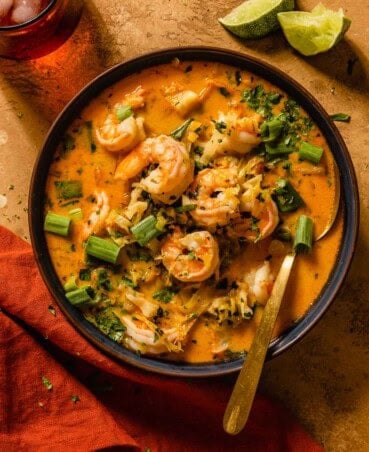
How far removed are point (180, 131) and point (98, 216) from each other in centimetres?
49

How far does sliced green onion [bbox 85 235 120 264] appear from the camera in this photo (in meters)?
2.82

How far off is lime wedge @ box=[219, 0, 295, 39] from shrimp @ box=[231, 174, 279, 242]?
0.77 meters

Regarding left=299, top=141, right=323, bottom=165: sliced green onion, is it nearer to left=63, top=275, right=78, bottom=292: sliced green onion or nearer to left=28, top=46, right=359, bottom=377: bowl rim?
left=28, top=46, right=359, bottom=377: bowl rim

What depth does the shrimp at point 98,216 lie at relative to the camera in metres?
2.84

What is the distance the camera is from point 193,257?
8.96 feet

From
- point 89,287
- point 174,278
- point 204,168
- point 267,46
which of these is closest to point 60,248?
point 89,287

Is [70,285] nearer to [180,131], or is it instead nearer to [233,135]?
[180,131]

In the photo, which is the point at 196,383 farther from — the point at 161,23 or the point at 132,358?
the point at 161,23

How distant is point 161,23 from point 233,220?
1.06 meters

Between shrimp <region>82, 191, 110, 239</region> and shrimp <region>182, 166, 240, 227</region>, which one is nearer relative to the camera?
shrimp <region>182, 166, 240, 227</region>

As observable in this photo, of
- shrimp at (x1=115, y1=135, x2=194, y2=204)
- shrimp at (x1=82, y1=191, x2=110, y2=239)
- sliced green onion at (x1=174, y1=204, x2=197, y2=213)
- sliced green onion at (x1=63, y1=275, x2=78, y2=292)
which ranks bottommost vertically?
sliced green onion at (x1=63, y1=275, x2=78, y2=292)

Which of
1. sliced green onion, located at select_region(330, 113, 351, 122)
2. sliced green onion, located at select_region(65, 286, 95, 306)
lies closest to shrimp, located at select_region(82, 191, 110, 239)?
sliced green onion, located at select_region(65, 286, 95, 306)

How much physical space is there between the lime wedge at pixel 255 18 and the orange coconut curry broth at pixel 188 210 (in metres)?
0.32

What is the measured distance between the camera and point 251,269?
2842 millimetres
